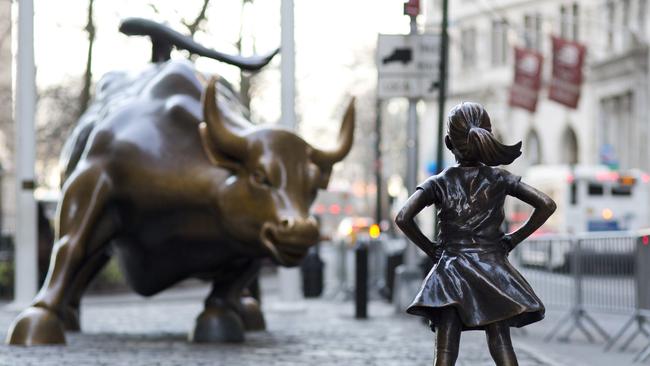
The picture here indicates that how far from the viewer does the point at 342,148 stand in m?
14.0

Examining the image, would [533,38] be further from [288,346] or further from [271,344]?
[288,346]

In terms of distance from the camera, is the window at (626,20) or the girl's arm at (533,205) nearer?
the girl's arm at (533,205)

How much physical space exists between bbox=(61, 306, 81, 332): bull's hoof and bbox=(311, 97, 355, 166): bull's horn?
381 cm

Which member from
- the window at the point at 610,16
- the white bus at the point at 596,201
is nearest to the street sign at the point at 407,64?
the white bus at the point at 596,201

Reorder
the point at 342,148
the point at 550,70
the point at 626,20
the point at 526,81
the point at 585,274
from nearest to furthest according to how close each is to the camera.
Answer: the point at 342,148 → the point at 585,274 → the point at 526,81 → the point at 626,20 → the point at 550,70

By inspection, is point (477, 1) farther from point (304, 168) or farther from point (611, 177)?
point (304, 168)

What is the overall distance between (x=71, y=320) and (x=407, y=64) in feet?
21.5

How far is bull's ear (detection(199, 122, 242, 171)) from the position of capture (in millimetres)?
13562

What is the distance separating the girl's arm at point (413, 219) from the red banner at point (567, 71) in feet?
109

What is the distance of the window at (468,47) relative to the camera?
74.9 meters

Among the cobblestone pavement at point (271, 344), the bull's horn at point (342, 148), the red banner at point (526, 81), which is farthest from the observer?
the red banner at point (526, 81)

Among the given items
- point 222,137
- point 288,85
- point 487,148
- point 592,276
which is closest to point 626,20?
point 288,85

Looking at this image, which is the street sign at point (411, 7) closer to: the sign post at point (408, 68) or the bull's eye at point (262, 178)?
the sign post at point (408, 68)

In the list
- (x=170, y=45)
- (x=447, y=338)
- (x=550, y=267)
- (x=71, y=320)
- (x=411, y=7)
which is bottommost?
(x=71, y=320)
